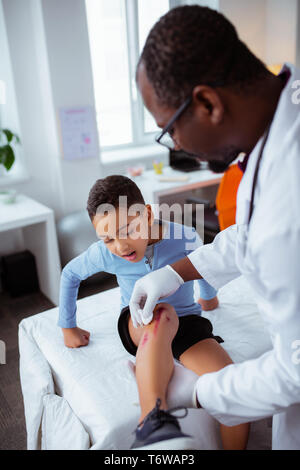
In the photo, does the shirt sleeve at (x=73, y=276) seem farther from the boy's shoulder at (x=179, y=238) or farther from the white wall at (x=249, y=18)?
the white wall at (x=249, y=18)

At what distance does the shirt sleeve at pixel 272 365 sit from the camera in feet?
2.05

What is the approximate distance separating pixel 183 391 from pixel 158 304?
0.90ft

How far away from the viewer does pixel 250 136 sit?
694 millimetres

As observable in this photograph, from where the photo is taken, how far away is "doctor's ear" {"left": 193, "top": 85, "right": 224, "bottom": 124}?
63 cm

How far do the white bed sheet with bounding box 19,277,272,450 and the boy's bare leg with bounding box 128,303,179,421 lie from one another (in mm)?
100

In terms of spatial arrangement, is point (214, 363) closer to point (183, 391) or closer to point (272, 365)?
point (183, 391)

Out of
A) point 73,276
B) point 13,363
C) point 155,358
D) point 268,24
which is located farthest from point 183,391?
point 268,24

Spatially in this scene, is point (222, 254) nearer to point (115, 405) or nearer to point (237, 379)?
point (237, 379)

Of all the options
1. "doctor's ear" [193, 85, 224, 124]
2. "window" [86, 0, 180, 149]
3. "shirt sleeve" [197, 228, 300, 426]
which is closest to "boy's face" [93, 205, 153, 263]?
"shirt sleeve" [197, 228, 300, 426]

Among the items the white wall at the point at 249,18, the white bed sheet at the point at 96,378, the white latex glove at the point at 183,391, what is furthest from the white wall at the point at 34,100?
the white latex glove at the point at 183,391

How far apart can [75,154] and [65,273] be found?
1598 mm

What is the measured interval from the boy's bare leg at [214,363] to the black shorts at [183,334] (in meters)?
0.02

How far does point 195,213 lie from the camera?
2641 millimetres

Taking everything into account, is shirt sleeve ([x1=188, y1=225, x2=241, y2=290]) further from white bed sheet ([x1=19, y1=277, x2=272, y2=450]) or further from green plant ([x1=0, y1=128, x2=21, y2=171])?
green plant ([x1=0, y1=128, x2=21, y2=171])
